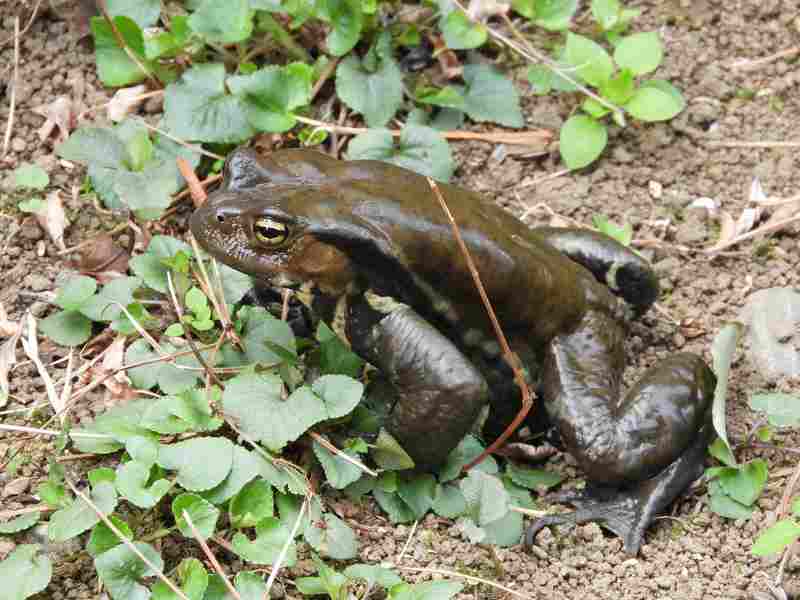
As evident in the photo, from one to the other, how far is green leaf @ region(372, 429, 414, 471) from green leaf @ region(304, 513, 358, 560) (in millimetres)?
397

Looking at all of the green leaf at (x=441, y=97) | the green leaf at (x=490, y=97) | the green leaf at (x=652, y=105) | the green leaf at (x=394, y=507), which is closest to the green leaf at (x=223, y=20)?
the green leaf at (x=441, y=97)

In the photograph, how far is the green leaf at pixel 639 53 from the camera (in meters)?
6.29

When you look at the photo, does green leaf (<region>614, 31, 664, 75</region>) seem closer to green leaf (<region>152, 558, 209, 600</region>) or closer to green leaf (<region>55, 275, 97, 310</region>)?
green leaf (<region>55, 275, 97, 310</region>)

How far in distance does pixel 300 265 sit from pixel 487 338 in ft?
3.59

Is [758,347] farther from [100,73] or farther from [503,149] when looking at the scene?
[100,73]

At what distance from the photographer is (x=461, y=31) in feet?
21.1

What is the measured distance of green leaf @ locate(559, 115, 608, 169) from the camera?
6277 mm

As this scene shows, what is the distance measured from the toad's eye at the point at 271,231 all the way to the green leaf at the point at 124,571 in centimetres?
139

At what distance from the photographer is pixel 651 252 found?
6219 mm

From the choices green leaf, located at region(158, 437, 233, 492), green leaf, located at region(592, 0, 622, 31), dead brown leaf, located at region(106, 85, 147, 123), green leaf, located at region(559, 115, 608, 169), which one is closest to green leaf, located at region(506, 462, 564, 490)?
Answer: green leaf, located at region(158, 437, 233, 492)

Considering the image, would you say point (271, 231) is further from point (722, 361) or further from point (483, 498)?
point (722, 361)

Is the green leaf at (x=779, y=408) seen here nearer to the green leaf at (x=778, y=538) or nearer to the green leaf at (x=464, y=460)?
the green leaf at (x=778, y=538)

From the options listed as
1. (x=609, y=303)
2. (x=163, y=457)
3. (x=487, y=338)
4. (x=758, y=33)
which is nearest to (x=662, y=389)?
(x=609, y=303)

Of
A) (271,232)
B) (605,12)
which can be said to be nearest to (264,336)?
(271,232)
